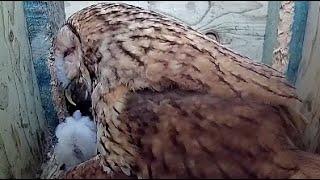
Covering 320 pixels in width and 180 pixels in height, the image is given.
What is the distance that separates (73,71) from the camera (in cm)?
188

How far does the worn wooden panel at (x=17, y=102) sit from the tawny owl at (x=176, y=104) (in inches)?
7.4

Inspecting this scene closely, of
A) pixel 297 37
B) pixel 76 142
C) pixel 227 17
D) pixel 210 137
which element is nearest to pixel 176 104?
pixel 210 137

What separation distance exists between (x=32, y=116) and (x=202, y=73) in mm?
762

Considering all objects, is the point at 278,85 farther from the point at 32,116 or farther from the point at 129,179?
the point at 32,116

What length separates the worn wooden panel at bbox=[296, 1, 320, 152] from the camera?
5.70ft

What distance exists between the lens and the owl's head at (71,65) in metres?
1.82

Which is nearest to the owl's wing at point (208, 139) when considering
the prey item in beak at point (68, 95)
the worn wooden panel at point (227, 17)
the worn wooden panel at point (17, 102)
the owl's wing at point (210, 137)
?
the owl's wing at point (210, 137)

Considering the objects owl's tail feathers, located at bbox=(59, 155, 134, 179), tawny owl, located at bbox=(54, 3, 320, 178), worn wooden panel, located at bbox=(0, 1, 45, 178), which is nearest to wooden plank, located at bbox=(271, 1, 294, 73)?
tawny owl, located at bbox=(54, 3, 320, 178)

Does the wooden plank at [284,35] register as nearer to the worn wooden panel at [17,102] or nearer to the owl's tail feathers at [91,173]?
the worn wooden panel at [17,102]

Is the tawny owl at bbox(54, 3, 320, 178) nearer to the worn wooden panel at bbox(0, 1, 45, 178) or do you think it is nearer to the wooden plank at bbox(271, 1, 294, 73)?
the worn wooden panel at bbox(0, 1, 45, 178)

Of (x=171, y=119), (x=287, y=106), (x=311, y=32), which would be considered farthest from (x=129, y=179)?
(x=311, y=32)

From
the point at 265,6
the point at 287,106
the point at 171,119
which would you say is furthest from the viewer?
the point at 265,6

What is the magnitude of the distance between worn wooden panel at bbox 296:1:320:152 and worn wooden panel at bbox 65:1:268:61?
42cm

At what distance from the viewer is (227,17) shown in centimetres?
254
